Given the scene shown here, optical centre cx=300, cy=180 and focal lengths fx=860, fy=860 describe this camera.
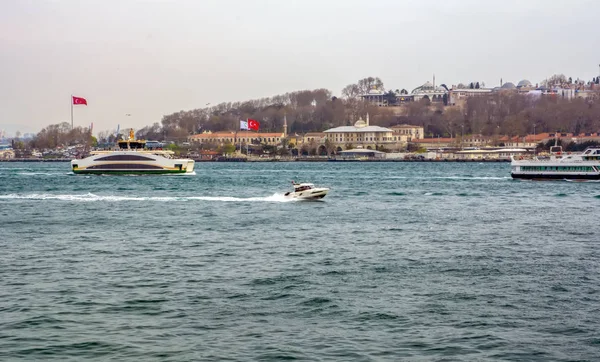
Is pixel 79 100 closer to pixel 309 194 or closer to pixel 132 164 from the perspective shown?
pixel 132 164

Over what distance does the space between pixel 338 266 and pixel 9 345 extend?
8.13 m

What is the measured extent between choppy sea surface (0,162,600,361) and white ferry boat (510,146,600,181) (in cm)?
2622

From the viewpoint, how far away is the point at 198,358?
38.7 ft

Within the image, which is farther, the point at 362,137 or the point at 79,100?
the point at 362,137

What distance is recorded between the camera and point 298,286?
16422mm

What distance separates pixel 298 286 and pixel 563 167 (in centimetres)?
4377

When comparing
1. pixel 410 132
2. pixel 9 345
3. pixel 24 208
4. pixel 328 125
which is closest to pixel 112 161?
pixel 24 208

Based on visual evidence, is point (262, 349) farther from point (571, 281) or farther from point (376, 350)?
point (571, 281)

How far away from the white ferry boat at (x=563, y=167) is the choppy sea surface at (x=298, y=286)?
26217mm

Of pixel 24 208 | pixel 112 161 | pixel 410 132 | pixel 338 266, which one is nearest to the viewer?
pixel 338 266

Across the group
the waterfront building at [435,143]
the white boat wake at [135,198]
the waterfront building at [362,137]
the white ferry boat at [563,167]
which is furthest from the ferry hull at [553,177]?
the waterfront building at [362,137]

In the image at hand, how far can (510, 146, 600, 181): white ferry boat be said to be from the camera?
55844mm

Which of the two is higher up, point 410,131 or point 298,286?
point 410,131

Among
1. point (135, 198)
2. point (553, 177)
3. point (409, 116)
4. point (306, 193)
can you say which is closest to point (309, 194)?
point (306, 193)
